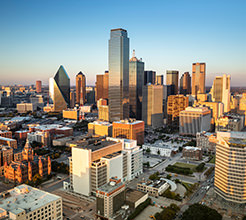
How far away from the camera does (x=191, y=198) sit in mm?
49750

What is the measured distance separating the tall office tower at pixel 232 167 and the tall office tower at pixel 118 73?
81.6 m

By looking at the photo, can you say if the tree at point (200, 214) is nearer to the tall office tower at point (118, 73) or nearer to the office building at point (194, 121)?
the office building at point (194, 121)

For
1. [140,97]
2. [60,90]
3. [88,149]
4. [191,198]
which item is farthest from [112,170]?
[60,90]

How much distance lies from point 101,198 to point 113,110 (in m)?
85.8

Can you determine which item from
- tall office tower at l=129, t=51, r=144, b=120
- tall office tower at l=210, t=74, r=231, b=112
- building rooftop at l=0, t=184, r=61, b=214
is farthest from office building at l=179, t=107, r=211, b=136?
building rooftop at l=0, t=184, r=61, b=214

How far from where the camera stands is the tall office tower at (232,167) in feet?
145

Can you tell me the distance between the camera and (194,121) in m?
115

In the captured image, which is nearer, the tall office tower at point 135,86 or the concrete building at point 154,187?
the concrete building at point 154,187

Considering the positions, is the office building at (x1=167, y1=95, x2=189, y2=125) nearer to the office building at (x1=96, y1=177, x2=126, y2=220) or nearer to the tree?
the tree

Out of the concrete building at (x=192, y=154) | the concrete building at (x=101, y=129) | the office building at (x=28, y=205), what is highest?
the office building at (x=28, y=205)

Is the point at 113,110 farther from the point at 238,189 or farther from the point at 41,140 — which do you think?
the point at 238,189

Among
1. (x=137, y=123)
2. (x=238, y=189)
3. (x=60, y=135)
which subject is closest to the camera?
(x=238, y=189)

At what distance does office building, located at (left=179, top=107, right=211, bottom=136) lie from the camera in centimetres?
11381

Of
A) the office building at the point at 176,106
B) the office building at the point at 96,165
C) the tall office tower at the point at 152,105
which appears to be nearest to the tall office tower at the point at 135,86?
the tall office tower at the point at 152,105
